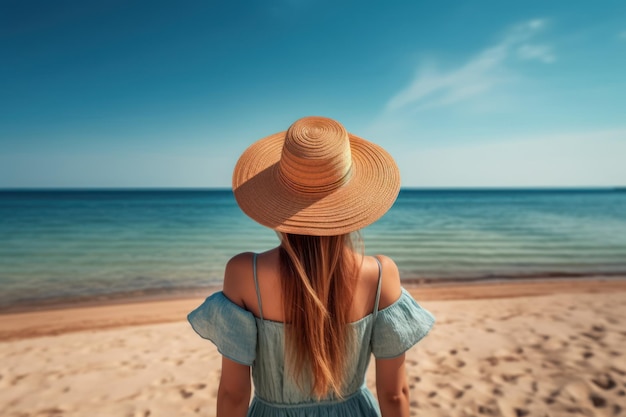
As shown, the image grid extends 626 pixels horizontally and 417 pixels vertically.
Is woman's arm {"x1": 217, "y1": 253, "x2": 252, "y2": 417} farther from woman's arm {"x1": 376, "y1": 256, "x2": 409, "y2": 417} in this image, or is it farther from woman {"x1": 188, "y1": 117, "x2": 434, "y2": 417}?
woman's arm {"x1": 376, "y1": 256, "x2": 409, "y2": 417}

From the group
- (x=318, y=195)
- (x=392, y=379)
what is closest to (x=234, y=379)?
(x=392, y=379)

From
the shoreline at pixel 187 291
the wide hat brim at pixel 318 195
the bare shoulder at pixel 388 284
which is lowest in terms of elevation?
the shoreline at pixel 187 291

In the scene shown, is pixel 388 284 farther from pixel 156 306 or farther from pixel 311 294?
pixel 156 306

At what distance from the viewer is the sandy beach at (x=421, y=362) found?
3236 millimetres

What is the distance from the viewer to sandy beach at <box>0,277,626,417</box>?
3.24m

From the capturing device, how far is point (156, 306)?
6531 millimetres

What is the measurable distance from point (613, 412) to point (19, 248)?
15.8 metres

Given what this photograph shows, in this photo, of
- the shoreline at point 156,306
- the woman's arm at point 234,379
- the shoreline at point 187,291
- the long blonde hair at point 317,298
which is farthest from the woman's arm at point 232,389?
the shoreline at point 187,291

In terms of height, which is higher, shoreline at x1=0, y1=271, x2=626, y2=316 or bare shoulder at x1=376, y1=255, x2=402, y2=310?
bare shoulder at x1=376, y1=255, x2=402, y2=310

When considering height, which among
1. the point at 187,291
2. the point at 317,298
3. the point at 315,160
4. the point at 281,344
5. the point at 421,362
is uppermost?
the point at 315,160

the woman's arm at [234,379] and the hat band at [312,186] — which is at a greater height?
the hat band at [312,186]

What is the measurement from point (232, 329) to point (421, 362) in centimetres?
338

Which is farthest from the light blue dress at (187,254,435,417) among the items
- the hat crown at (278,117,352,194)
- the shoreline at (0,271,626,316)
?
the shoreline at (0,271,626,316)

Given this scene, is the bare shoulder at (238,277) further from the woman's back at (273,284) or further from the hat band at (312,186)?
the hat band at (312,186)
